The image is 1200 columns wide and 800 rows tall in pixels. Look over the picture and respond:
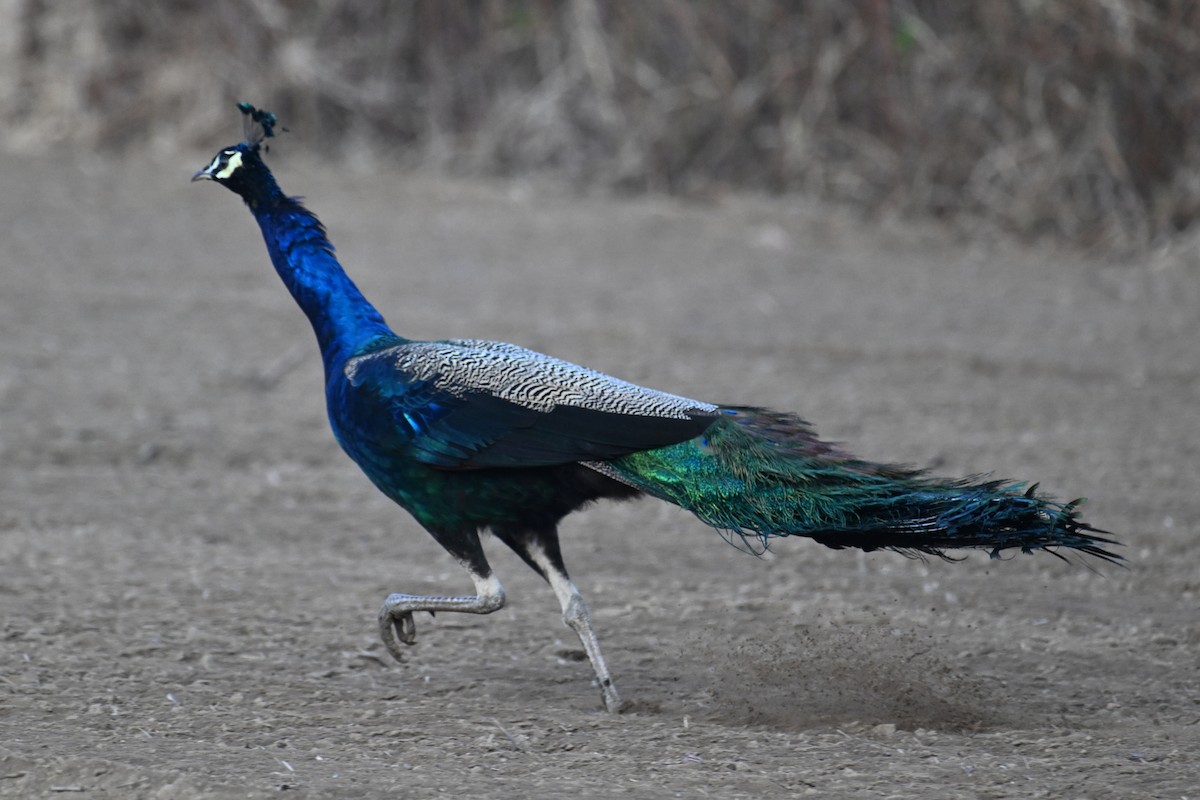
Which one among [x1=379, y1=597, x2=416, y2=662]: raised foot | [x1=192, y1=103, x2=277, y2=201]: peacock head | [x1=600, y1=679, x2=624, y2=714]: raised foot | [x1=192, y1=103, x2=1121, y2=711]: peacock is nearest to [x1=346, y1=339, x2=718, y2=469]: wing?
[x1=192, y1=103, x2=1121, y2=711]: peacock

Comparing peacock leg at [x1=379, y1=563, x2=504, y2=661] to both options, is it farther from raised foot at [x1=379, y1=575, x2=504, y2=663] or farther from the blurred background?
the blurred background

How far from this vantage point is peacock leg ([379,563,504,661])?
418cm

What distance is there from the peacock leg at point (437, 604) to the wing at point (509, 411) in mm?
387

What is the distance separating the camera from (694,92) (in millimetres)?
10922

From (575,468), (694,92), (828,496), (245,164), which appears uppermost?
(694,92)

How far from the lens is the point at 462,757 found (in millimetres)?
3584

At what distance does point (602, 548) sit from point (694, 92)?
607 cm

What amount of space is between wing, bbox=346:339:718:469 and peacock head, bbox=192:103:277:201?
71 centimetres

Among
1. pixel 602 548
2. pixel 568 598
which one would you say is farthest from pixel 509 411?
pixel 602 548

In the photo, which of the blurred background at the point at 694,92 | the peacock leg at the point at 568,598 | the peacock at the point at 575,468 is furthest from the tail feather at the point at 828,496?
the blurred background at the point at 694,92

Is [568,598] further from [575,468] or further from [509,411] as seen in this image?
[509,411]

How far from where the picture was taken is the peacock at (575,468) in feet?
12.2

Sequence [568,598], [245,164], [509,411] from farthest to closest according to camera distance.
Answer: [245,164], [568,598], [509,411]

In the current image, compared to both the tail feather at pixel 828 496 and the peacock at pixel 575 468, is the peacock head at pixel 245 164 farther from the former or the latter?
the tail feather at pixel 828 496
